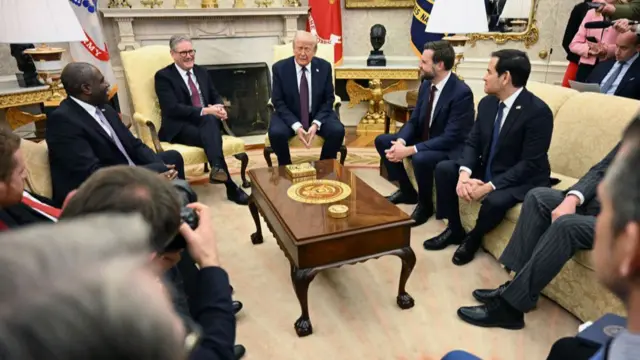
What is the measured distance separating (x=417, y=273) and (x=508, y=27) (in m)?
3.28

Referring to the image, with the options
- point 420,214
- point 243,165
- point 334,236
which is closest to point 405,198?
point 420,214

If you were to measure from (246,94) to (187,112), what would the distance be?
192 centimetres

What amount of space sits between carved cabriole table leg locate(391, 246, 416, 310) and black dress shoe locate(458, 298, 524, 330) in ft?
0.92

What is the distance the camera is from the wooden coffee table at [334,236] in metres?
1.91

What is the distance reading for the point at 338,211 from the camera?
2055 mm

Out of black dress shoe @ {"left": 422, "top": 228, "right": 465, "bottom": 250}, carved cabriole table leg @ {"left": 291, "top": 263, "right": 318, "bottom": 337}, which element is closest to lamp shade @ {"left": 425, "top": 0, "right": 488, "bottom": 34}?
black dress shoe @ {"left": 422, "top": 228, "right": 465, "bottom": 250}

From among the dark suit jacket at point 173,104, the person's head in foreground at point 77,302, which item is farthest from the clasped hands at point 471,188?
the person's head in foreground at point 77,302

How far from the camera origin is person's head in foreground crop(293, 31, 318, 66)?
3473 millimetres

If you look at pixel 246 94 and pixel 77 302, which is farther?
pixel 246 94

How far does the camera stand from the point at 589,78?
3209 mm

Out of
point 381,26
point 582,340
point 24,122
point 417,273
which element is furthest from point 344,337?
point 381,26

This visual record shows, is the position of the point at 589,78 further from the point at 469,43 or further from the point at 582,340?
the point at 582,340

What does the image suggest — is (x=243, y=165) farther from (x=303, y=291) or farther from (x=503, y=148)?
(x=503, y=148)

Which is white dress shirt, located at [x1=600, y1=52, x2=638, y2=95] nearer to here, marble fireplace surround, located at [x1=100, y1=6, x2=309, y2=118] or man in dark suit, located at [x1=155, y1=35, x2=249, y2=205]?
man in dark suit, located at [x1=155, y1=35, x2=249, y2=205]
